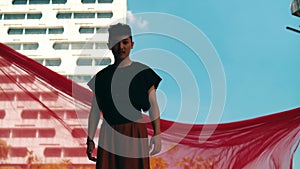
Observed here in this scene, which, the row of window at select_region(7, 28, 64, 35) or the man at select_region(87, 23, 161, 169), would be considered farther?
the row of window at select_region(7, 28, 64, 35)

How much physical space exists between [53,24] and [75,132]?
123ft

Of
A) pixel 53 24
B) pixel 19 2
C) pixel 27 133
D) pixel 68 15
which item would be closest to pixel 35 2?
pixel 19 2

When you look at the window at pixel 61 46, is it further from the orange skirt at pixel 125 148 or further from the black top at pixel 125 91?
the orange skirt at pixel 125 148

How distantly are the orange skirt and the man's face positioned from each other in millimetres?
523

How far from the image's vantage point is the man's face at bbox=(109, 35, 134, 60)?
332 centimetres

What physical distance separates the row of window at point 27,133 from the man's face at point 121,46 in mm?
1389

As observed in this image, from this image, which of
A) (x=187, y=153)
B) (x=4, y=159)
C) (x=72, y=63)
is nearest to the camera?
(x=4, y=159)

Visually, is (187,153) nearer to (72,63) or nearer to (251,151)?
(251,151)

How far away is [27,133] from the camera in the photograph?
4.42m

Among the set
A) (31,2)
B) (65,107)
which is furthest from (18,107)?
(31,2)

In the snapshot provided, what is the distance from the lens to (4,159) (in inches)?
165

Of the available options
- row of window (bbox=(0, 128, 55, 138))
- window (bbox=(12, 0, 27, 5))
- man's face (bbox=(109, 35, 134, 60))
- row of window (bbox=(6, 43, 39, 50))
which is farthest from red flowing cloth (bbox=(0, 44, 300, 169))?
window (bbox=(12, 0, 27, 5))

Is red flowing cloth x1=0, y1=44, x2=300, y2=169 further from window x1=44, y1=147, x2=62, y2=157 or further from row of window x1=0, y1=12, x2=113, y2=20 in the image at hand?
row of window x1=0, y1=12, x2=113, y2=20

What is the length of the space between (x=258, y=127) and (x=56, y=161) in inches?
81.3
